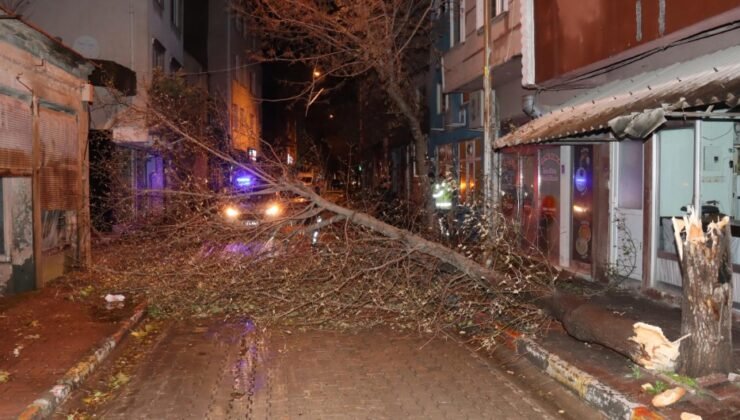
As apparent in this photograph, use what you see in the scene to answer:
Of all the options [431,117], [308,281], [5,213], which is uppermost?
[431,117]

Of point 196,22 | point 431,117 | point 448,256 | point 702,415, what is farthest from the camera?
point 196,22

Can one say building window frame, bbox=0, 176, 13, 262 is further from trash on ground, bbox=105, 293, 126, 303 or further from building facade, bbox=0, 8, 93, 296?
trash on ground, bbox=105, 293, 126, 303

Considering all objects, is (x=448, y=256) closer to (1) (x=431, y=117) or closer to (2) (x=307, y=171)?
(2) (x=307, y=171)

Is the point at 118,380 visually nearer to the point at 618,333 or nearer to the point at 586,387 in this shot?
the point at 586,387

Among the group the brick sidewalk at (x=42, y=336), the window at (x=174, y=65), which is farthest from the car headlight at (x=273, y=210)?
the window at (x=174, y=65)

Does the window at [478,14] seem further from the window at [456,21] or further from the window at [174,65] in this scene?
the window at [174,65]

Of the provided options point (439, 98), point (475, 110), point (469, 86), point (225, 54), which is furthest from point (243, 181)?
point (225, 54)

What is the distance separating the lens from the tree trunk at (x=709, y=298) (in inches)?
205

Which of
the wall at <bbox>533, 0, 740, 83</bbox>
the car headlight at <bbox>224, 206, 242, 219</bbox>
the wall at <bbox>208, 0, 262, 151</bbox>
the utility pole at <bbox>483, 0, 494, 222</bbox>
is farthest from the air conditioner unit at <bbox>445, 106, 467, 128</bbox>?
the wall at <bbox>208, 0, 262, 151</bbox>

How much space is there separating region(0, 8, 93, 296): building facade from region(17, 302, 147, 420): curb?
345cm

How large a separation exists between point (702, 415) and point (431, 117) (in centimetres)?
1854

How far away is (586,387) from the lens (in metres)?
5.58

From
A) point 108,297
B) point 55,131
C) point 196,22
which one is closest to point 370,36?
point 55,131

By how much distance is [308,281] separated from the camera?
8984 millimetres
